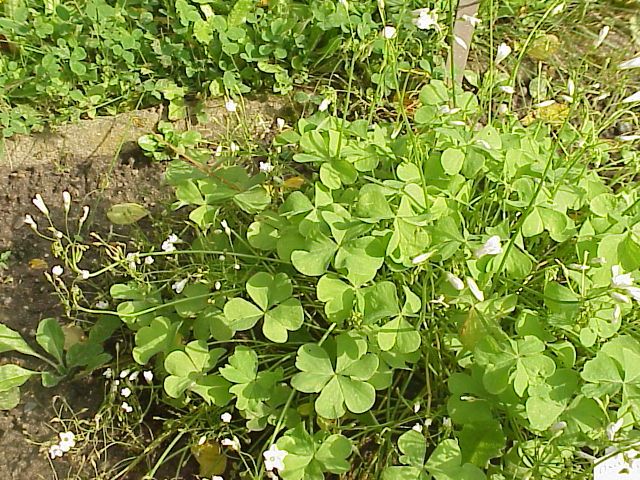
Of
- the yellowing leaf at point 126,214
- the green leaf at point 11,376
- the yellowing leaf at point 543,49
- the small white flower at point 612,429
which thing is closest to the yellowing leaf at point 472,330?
the small white flower at point 612,429

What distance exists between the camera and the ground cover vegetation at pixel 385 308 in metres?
1.63

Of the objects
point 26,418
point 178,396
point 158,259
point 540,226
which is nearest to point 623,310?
point 540,226

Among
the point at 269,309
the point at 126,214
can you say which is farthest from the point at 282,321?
the point at 126,214

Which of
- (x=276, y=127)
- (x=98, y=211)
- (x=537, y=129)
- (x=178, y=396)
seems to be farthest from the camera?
(x=276, y=127)

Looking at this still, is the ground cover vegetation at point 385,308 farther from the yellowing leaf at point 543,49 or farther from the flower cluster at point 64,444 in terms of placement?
the yellowing leaf at point 543,49

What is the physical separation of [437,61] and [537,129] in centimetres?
84

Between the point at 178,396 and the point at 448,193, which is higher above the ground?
the point at 448,193

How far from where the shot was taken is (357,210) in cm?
174

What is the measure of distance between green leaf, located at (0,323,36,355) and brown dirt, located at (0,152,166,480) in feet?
0.32

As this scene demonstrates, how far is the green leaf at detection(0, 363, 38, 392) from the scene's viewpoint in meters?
2.03

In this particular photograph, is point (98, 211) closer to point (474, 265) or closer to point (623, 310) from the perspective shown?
point (474, 265)

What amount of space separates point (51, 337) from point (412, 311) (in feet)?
3.36

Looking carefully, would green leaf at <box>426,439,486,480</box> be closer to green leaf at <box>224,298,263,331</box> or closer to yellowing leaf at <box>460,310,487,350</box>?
yellowing leaf at <box>460,310,487,350</box>

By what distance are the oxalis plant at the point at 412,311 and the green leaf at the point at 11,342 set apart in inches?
13.2
